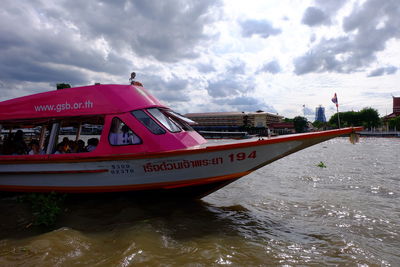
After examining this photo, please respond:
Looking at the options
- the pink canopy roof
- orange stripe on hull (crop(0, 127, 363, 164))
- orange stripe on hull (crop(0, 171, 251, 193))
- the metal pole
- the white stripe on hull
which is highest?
the pink canopy roof

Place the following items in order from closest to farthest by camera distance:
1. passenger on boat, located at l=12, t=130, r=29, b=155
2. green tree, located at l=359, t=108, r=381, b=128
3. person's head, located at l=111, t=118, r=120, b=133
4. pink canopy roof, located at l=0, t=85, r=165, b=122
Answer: person's head, located at l=111, t=118, r=120, b=133 → pink canopy roof, located at l=0, t=85, r=165, b=122 → passenger on boat, located at l=12, t=130, r=29, b=155 → green tree, located at l=359, t=108, r=381, b=128

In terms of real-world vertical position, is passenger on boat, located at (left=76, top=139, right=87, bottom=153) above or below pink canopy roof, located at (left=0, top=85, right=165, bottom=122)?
below

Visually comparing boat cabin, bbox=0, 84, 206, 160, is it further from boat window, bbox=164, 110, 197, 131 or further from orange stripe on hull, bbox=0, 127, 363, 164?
orange stripe on hull, bbox=0, 127, 363, 164

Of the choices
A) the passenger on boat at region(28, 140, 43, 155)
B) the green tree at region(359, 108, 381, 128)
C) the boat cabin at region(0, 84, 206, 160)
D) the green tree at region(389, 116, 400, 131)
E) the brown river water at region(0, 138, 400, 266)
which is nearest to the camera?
the brown river water at region(0, 138, 400, 266)

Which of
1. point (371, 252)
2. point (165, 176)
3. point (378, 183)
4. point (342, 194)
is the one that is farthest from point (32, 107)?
point (378, 183)

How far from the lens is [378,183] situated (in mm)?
10656

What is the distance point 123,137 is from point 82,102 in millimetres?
1463

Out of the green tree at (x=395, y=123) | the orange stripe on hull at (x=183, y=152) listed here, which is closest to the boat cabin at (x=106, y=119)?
the orange stripe on hull at (x=183, y=152)

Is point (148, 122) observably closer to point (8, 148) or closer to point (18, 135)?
point (18, 135)

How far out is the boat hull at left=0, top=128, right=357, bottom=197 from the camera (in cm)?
556

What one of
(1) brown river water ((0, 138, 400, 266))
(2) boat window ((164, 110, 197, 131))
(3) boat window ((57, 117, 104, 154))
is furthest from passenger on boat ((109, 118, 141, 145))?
(1) brown river water ((0, 138, 400, 266))

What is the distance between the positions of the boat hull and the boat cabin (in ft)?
0.82

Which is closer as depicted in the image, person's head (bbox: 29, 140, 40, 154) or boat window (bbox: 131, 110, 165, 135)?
boat window (bbox: 131, 110, 165, 135)

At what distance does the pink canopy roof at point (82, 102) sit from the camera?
6402 millimetres
